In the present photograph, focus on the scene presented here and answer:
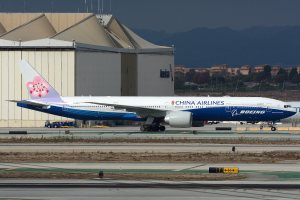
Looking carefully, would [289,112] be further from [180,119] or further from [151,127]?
[151,127]

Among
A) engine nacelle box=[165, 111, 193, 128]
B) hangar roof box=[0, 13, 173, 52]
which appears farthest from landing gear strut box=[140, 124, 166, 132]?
hangar roof box=[0, 13, 173, 52]

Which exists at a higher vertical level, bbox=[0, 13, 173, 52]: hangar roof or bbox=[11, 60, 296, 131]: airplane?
bbox=[0, 13, 173, 52]: hangar roof

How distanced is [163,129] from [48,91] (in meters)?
12.1

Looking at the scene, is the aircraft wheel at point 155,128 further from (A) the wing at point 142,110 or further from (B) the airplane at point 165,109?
(A) the wing at point 142,110

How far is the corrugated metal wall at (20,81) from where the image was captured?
106625 millimetres

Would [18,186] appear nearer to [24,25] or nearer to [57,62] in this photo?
[57,62]

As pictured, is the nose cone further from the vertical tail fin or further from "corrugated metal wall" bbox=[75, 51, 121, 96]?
"corrugated metal wall" bbox=[75, 51, 121, 96]

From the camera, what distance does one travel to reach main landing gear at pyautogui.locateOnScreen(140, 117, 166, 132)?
82.4 m

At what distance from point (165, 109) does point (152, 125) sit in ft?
6.45

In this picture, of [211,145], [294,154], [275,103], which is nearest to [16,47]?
Result: [275,103]

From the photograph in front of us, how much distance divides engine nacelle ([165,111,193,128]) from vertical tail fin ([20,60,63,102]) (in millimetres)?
11359

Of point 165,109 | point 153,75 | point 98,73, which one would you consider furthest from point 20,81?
point 165,109

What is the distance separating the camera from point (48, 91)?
3366 inches

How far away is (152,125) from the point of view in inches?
3250
